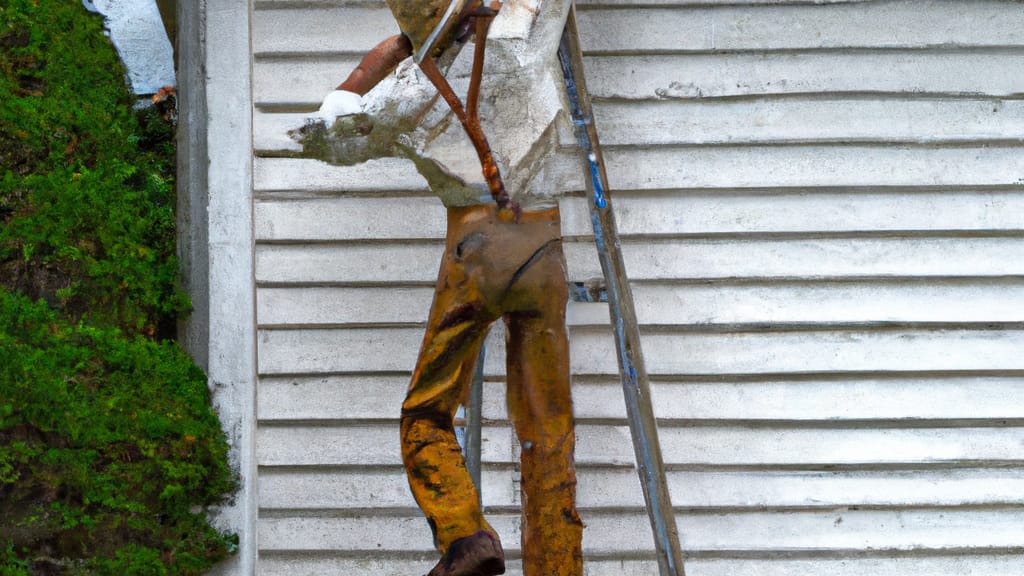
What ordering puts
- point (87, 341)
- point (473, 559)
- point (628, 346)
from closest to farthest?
point (473, 559), point (628, 346), point (87, 341)

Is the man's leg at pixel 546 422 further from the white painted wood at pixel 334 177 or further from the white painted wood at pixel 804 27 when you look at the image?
the white painted wood at pixel 804 27

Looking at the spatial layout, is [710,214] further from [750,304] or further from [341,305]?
[341,305]

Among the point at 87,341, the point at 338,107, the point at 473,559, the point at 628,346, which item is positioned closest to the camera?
the point at 473,559

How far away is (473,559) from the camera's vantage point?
2613mm

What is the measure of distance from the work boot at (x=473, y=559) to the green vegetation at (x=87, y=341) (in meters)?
1.63

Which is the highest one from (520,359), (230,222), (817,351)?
(230,222)

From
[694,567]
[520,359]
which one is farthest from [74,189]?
[694,567]

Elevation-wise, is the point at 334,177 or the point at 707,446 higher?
the point at 334,177

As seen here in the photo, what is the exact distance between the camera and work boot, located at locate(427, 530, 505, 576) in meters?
2.61

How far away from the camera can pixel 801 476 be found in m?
4.05

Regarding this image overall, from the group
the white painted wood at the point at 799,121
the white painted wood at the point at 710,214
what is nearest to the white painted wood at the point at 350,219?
the white painted wood at the point at 710,214

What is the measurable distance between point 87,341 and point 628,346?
211 centimetres

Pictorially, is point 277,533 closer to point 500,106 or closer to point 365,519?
point 365,519

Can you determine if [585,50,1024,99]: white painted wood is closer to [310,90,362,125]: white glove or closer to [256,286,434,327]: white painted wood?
[256,286,434,327]: white painted wood
